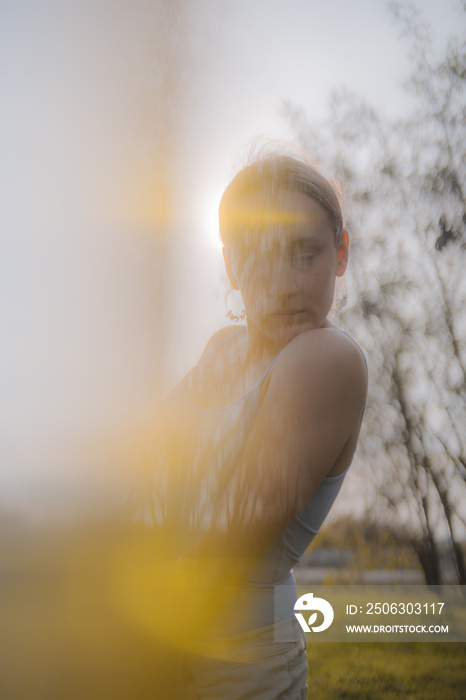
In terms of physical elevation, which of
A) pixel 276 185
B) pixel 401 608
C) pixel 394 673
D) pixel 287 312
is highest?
pixel 276 185

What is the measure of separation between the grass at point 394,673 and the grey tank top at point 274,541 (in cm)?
169

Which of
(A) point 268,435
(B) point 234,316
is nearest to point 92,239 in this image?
(B) point 234,316

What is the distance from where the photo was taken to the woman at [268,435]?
44 cm

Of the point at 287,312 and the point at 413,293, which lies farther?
the point at 413,293

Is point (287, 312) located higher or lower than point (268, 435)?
higher

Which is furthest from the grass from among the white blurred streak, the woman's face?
the woman's face

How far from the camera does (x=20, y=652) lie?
1.03 meters

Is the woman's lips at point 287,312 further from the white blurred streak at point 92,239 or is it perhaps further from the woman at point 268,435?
the white blurred streak at point 92,239

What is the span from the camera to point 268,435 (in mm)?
438

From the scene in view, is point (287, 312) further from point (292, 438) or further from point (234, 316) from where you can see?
point (234, 316)

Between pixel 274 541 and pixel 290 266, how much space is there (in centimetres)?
29

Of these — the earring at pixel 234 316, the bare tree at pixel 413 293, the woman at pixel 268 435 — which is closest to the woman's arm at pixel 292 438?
the woman at pixel 268 435

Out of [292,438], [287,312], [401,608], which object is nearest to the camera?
[292,438]

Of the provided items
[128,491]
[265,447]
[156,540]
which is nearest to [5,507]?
[128,491]
